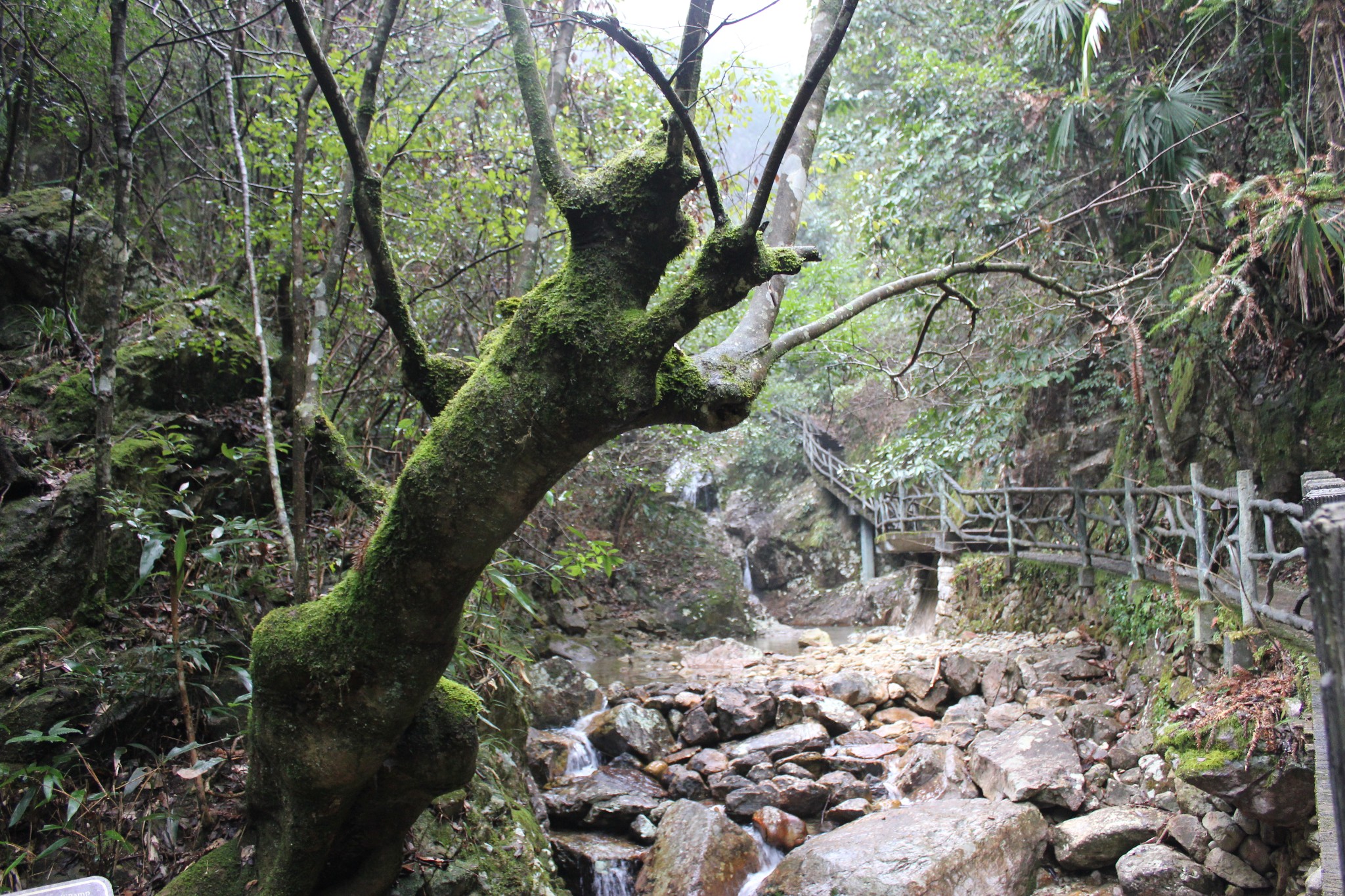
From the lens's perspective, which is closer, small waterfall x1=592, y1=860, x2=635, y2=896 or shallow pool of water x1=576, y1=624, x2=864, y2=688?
small waterfall x1=592, y1=860, x2=635, y2=896

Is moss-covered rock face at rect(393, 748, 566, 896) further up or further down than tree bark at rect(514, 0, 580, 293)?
further down

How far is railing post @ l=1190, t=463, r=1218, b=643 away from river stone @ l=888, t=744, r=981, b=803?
1600mm

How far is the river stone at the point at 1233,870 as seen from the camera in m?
3.05

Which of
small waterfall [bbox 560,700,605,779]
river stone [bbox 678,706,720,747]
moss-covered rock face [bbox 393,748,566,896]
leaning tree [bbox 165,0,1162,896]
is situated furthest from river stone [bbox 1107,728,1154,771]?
leaning tree [bbox 165,0,1162,896]

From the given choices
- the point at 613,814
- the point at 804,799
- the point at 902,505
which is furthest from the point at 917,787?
the point at 902,505

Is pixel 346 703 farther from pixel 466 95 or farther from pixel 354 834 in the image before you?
pixel 466 95

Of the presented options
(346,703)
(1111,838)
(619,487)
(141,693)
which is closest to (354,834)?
(346,703)

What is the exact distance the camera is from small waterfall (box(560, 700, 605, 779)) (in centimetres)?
504

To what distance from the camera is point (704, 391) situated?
2.06m

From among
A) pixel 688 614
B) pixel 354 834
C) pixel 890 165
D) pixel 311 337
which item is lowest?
pixel 688 614

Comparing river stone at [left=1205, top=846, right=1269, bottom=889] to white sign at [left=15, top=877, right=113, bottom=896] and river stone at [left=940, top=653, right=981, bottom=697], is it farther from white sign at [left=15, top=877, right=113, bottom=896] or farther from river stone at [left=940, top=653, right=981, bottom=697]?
white sign at [left=15, top=877, right=113, bottom=896]

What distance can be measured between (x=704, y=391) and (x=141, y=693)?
8.09 ft

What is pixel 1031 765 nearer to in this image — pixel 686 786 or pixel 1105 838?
pixel 1105 838

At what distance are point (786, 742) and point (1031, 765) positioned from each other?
5.73 feet
